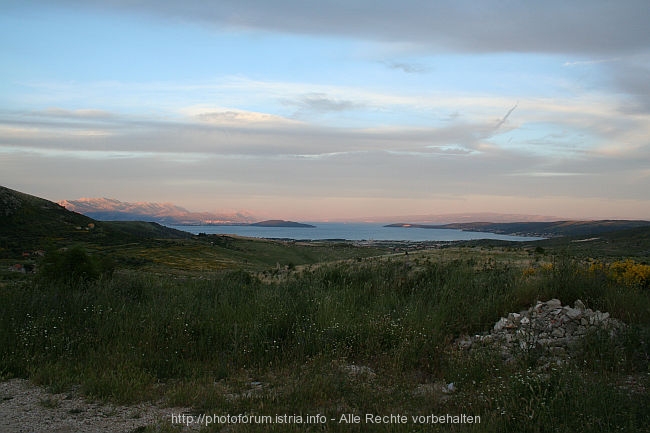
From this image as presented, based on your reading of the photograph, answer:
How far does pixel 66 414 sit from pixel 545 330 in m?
6.22

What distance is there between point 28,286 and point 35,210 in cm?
6951

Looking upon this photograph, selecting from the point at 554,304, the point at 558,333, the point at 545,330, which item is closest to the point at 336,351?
the point at 545,330

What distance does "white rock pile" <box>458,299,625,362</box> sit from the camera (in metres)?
5.84

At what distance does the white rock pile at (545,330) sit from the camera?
19.1ft

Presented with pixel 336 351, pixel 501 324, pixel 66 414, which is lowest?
pixel 66 414

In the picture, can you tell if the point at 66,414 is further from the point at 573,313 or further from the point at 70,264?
the point at 70,264

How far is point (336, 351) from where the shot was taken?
626cm

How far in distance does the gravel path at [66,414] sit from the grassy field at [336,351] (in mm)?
221

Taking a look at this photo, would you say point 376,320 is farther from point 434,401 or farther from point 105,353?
point 105,353

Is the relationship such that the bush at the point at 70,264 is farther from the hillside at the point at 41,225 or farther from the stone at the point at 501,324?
the hillside at the point at 41,225

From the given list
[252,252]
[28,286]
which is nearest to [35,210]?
[252,252]

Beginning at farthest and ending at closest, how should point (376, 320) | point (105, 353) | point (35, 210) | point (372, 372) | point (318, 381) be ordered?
1. point (35, 210)
2. point (376, 320)
3. point (105, 353)
4. point (372, 372)
5. point (318, 381)

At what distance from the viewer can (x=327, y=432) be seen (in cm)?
414

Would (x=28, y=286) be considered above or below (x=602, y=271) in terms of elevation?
below
